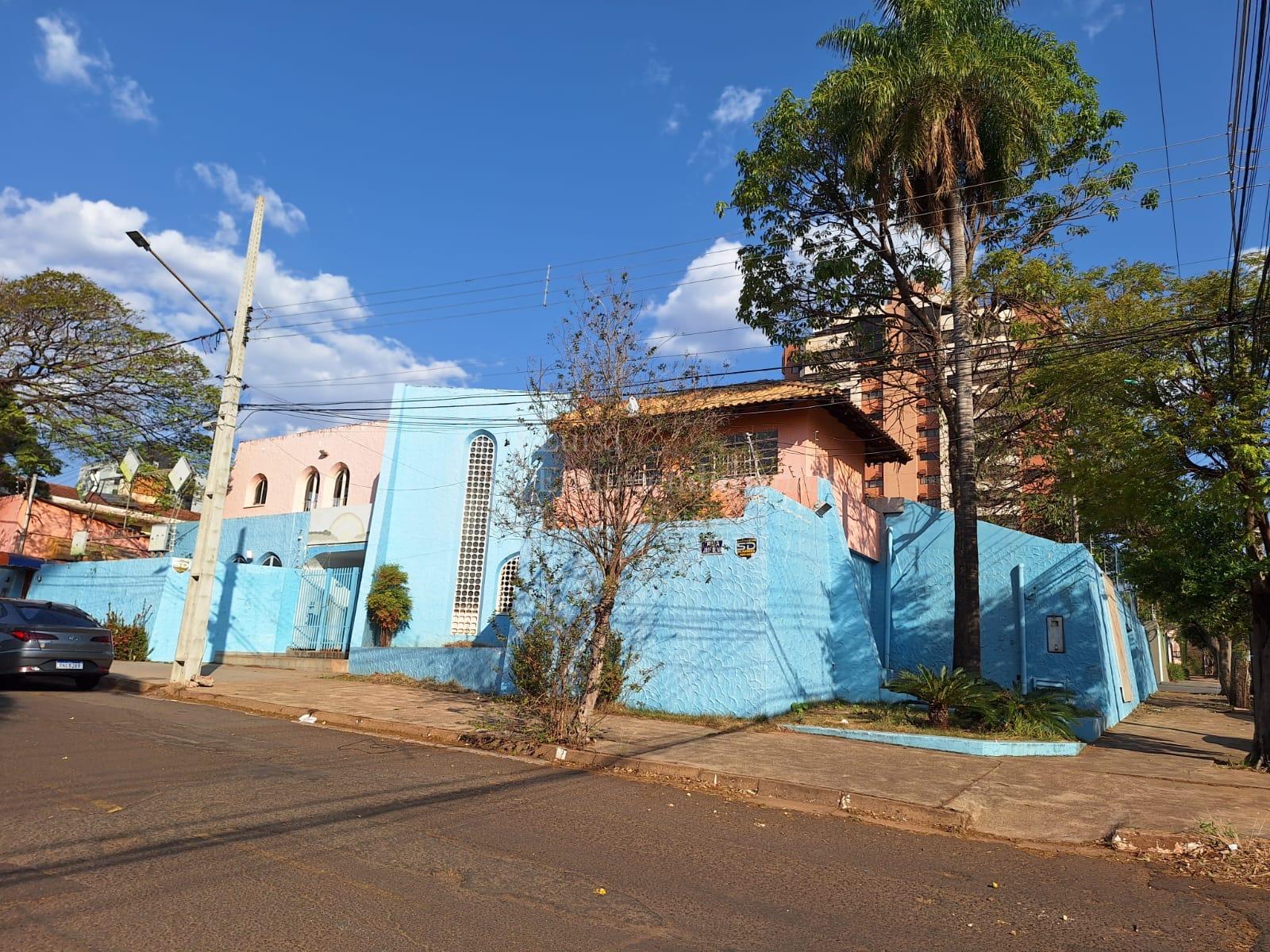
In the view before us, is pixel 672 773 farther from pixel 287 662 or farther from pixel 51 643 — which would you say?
pixel 287 662

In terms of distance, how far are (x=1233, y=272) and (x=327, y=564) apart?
2103 centimetres

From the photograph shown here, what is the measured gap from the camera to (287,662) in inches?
723

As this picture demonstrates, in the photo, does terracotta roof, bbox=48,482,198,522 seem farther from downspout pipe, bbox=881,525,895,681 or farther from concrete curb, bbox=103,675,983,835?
downspout pipe, bbox=881,525,895,681

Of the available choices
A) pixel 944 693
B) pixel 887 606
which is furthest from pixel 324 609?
pixel 944 693

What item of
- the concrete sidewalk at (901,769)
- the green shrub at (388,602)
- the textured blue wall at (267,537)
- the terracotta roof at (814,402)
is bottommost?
the concrete sidewalk at (901,769)

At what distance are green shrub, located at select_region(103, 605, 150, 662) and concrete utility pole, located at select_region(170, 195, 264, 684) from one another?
5802mm

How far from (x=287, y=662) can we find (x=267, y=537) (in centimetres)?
587

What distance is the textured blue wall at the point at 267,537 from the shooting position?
73.0 ft

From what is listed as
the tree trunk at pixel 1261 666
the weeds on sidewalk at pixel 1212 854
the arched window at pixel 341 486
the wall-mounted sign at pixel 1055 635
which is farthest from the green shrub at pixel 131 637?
the tree trunk at pixel 1261 666

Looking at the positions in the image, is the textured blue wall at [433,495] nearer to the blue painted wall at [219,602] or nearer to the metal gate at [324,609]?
the metal gate at [324,609]

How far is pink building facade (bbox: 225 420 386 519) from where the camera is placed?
22406 millimetres

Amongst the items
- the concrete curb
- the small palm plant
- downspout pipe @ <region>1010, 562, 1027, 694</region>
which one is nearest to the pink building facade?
the concrete curb

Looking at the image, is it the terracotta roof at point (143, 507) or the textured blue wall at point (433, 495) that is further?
the terracotta roof at point (143, 507)

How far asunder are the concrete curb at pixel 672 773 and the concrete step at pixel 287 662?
5414 mm
